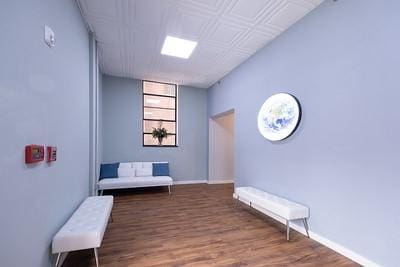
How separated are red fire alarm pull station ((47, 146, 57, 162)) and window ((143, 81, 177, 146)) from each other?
12.8 ft

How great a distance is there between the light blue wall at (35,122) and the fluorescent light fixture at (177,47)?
5.12ft

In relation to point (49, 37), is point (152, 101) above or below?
above

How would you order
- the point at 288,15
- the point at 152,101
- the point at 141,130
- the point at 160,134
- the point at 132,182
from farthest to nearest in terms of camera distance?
the point at 152,101, the point at 160,134, the point at 141,130, the point at 132,182, the point at 288,15

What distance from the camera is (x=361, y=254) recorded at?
1.91 metres

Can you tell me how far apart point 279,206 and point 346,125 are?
1342mm

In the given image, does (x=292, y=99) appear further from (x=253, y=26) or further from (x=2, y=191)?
(x=2, y=191)

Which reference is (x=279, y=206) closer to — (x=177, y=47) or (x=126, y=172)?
(x=177, y=47)

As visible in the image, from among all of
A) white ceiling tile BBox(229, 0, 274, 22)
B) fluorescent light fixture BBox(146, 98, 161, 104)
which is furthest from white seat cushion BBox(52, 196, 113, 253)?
fluorescent light fixture BBox(146, 98, 161, 104)

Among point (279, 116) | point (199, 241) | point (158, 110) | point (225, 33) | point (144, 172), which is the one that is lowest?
point (199, 241)

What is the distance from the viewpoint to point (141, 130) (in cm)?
553

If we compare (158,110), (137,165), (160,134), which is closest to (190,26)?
(158,110)

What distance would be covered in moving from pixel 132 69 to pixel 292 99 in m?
3.93

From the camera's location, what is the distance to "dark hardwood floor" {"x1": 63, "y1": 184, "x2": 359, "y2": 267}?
6.40 ft

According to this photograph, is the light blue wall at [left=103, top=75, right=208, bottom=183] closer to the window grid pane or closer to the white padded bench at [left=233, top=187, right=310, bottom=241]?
the window grid pane
